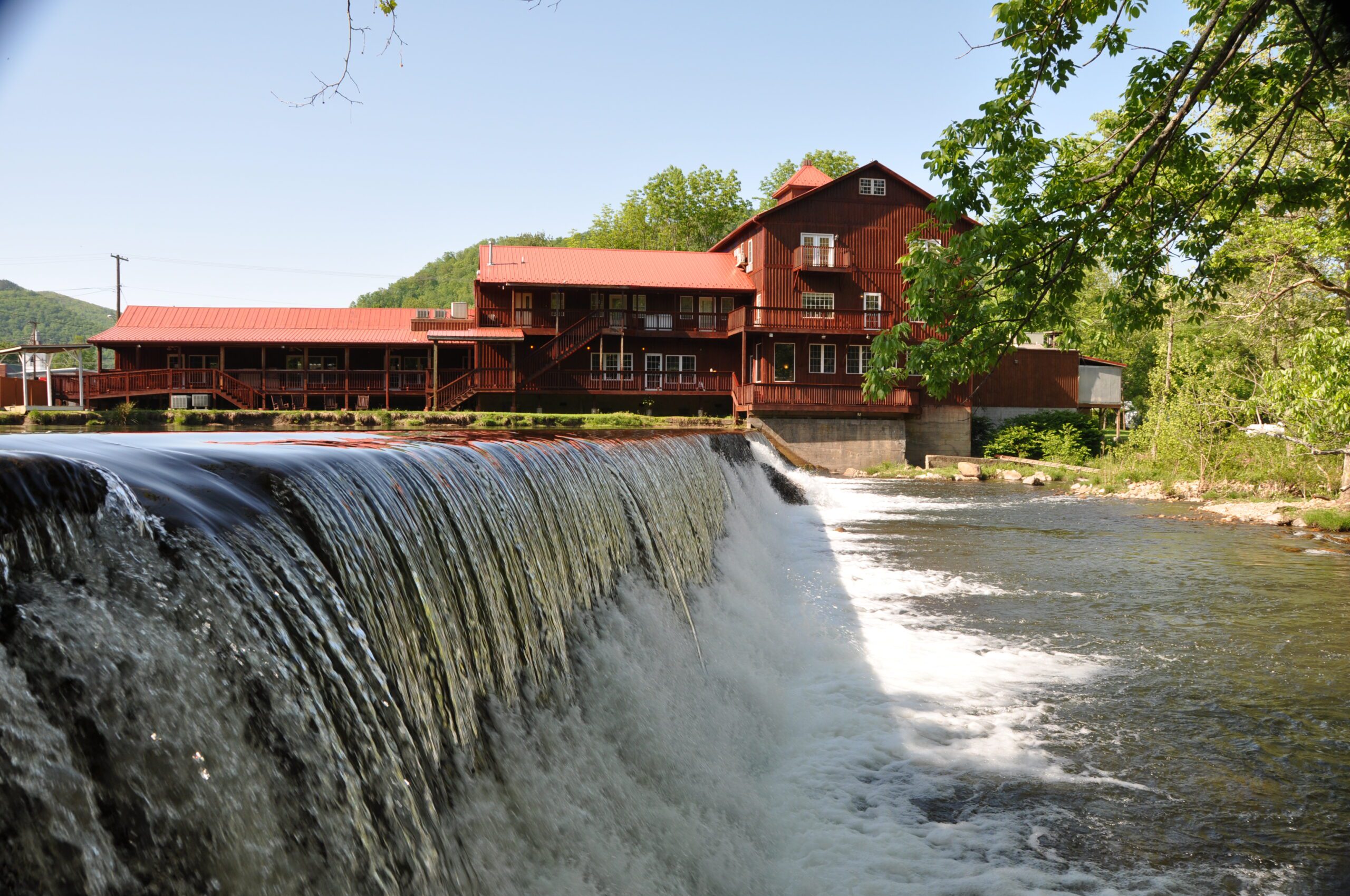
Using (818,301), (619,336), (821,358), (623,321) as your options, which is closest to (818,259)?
(818,301)

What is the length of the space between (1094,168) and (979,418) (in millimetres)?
31178

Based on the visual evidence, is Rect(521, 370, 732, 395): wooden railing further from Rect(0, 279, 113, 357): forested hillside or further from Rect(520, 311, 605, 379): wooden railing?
Rect(0, 279, 113, 357): forested hillside

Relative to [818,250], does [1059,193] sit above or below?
below

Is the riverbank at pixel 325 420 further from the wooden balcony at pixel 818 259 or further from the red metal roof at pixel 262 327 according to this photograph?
the wooden balcony at pixel 818 259

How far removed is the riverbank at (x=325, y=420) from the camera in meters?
25.6

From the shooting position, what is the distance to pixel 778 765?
6.22 m

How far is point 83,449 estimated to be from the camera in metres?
4.57

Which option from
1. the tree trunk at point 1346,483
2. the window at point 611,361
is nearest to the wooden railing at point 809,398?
the window at point 611,361

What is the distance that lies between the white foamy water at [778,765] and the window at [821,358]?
30250 mm

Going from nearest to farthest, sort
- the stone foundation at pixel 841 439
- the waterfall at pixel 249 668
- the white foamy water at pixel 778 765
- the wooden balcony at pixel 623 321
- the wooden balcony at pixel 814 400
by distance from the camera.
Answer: the waterfall at pixel 249 668 < the white foamy water at pixel 778 765 < the wooden balcony at pixel 814 400 < the stone foundation at pixel 841 439 < the wooden balcony at pixel 623 321

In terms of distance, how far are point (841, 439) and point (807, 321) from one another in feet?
17.1

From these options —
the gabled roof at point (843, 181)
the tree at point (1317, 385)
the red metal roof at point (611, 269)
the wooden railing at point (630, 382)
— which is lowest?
the tree at point (1317, 385)

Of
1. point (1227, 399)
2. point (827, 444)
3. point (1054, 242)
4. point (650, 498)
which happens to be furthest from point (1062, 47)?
point (827, 444)

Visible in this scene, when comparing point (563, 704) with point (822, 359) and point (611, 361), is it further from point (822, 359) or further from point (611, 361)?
point (822, 359)
